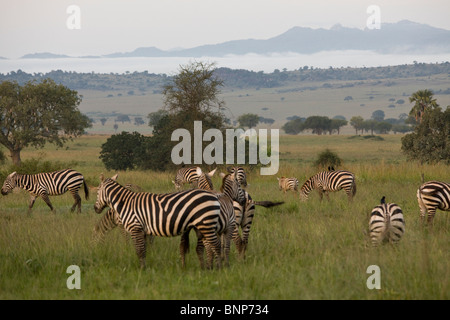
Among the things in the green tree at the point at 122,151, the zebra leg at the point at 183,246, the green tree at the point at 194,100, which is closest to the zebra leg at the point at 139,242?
the zebra leg at the point at 183,246

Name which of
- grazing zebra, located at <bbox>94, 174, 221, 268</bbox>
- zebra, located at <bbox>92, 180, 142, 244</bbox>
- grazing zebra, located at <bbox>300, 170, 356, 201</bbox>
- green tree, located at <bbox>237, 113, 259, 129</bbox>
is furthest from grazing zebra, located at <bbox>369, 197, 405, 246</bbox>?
green tree, located at <bbox>237, 113, 259, 129</bbox>

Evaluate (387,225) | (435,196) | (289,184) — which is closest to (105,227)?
(387,225)

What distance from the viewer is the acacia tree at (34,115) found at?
41.0 m

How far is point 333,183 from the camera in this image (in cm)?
1756

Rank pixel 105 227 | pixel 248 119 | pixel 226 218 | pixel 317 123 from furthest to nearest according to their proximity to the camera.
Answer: pixel 248 119 → pixel 317 123 → pixel 105 227 → pixel 226 218

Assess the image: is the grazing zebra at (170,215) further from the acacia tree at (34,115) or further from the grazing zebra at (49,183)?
the acacia tree at (34,115)

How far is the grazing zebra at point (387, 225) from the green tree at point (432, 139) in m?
25.9

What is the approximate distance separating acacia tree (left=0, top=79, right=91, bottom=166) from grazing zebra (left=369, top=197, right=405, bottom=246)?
33184mm

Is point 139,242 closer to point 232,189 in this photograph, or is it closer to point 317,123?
point 232,189

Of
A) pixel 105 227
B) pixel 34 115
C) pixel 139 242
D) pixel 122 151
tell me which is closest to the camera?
pixel 139 242

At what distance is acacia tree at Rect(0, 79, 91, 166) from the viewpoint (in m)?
41.0

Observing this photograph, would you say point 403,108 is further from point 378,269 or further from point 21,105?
point 378,269

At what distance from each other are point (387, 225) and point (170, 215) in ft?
12.8

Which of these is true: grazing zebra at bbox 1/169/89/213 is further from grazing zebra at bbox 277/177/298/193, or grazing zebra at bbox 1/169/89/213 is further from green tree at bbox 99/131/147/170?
green tree at bbox 99/131/147/170
